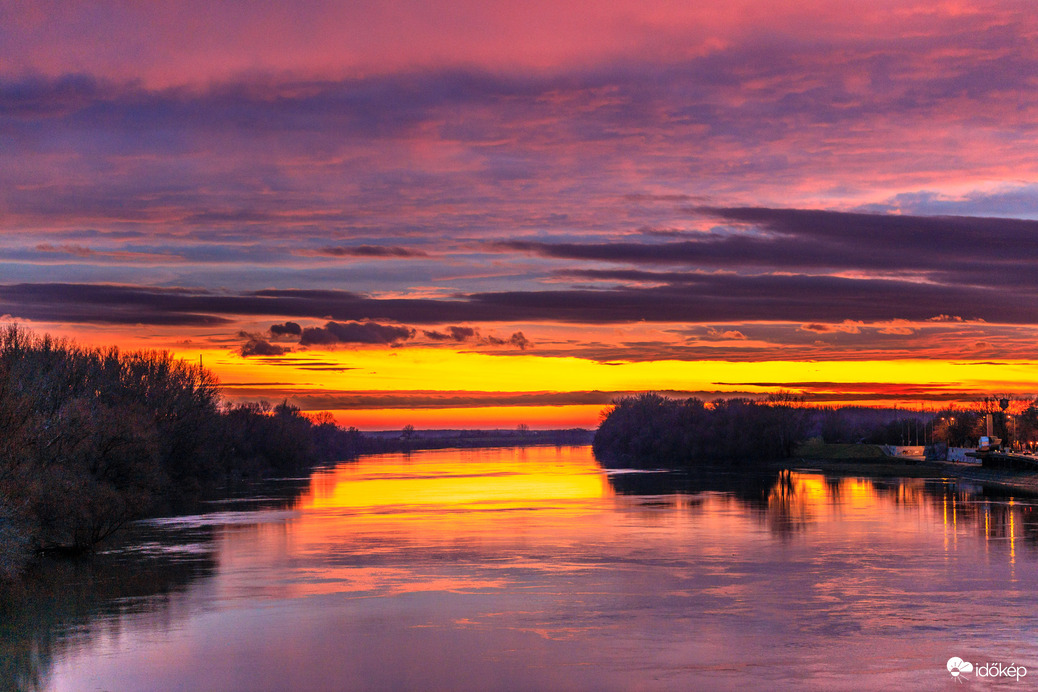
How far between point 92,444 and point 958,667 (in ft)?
136

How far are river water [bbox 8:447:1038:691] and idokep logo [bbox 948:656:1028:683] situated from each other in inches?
6.0

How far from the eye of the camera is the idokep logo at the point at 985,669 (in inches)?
740

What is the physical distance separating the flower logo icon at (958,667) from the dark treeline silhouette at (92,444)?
24.4 metres

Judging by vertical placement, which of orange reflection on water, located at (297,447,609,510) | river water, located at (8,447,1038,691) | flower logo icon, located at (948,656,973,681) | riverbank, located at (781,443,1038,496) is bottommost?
riverbank, located at (781,443,1038,496)

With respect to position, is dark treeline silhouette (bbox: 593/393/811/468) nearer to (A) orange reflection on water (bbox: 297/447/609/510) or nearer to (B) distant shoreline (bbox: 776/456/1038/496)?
(B) distant shoreline (bbox: 776/456/1038/496)

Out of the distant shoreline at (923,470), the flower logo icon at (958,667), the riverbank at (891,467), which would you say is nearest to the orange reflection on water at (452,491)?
the distant shoreline at (923,470)

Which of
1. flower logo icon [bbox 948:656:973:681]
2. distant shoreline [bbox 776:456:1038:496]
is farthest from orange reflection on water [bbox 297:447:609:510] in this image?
flower logo icon [bbox 948:656:973:681]

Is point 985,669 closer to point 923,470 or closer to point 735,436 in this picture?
point 923,470

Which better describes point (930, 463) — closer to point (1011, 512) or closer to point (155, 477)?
point (1011, 512)

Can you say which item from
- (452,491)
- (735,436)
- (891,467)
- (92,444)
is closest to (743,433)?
(735,436)

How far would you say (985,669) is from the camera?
1925 centimetres

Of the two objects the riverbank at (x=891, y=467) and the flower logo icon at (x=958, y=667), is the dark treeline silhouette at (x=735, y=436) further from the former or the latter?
the flower logo icon at (x=958, y=667)

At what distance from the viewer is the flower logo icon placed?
1900 cm

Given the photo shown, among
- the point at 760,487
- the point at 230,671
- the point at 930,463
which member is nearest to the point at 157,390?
the point at 760,487
